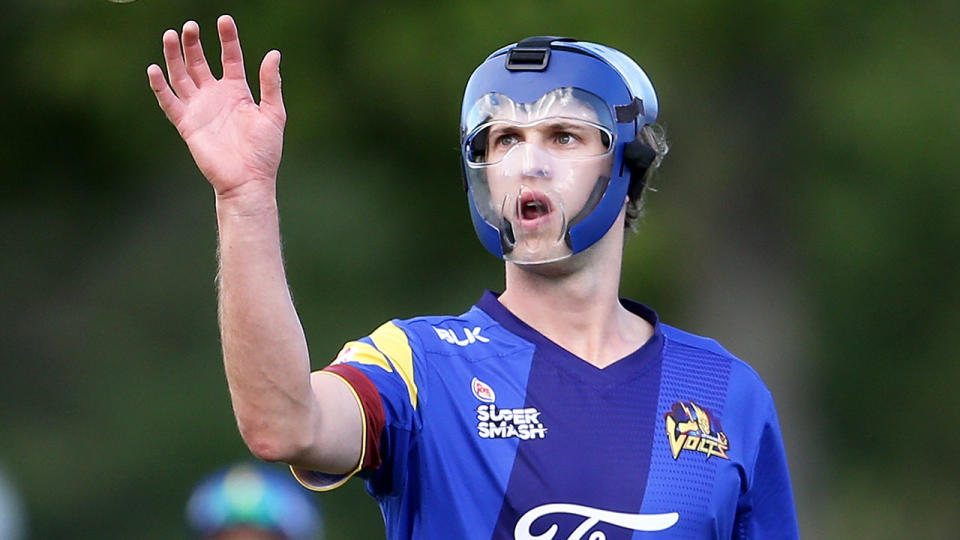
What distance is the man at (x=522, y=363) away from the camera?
4211 millimetres

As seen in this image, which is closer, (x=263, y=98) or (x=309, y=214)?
(x=263, y=98)

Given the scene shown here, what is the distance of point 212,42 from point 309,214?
233 centimetres

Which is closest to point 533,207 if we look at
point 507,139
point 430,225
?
point 507,139

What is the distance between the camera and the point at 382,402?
4613 millimetres

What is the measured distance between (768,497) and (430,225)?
11.3 meters

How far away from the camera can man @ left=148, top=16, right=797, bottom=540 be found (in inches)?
166

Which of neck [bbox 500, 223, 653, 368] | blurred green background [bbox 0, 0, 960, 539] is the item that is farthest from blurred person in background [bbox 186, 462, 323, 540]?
blurred green background [bbox 0, 0, 960, 539]

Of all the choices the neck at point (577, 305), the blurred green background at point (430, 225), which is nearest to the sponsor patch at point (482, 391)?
the neck at point (577, 305)

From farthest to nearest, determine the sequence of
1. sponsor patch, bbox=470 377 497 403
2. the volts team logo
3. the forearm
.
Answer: the volts team logo, sponsor patch, bbox=470 377 497 403, the forearm

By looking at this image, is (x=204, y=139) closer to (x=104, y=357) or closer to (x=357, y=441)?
(x=357, y=441)

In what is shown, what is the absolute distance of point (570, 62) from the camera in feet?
17.5

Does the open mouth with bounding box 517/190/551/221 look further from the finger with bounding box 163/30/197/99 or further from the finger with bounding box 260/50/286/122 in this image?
the finger with bounding box 163/30/197/99

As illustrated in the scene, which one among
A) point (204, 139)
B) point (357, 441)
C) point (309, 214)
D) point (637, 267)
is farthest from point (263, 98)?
point (309, 214)

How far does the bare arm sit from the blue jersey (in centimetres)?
31
